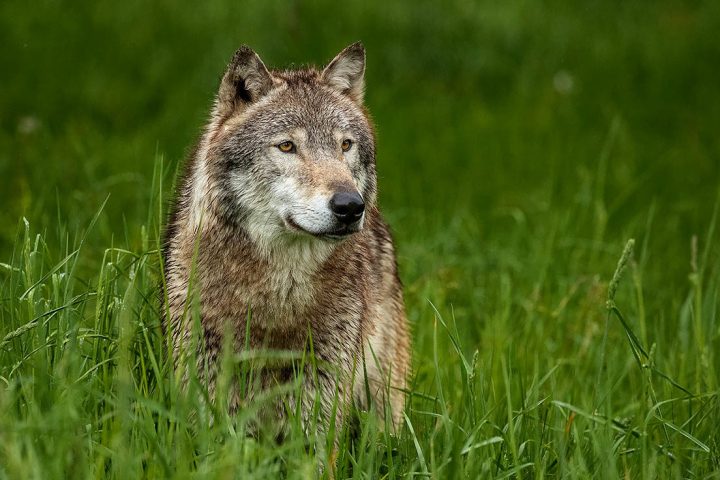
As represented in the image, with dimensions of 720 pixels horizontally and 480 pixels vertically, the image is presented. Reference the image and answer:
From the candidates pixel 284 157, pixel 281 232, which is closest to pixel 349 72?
pixel 284 157

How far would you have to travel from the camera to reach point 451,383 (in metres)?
4.73

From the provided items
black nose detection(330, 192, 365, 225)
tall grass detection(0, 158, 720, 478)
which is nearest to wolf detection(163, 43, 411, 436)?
black nose detection(330, 192, 365, 225)

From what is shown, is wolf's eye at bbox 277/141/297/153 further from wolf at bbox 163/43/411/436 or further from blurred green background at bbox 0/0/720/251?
blurred green background at bbox 0/0/720/251

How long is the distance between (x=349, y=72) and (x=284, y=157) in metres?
0.70

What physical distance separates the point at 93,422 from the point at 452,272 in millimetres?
3564

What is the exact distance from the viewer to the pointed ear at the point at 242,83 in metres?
4.49

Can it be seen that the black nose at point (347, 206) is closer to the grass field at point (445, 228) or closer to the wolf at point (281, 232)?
the wolf at point (281, 232)

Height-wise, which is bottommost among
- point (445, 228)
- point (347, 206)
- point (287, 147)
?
point (445, 228)

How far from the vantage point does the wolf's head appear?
412 cm

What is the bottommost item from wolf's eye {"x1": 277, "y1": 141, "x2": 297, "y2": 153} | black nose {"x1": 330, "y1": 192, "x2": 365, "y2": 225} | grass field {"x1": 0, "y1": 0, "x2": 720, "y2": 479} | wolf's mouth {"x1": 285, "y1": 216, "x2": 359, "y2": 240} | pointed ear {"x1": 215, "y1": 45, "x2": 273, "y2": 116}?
grass field {"x1": 0, "y1": 0, "x2": 720, "y2": 479}

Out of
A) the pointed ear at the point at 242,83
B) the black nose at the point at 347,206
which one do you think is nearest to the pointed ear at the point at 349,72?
the pointed ear at the point at 242,83

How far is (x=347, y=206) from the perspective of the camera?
13.1ft

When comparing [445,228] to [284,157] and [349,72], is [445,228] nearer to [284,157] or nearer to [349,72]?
[349,72]

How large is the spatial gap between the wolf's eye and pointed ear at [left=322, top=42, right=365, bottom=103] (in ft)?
1.66
